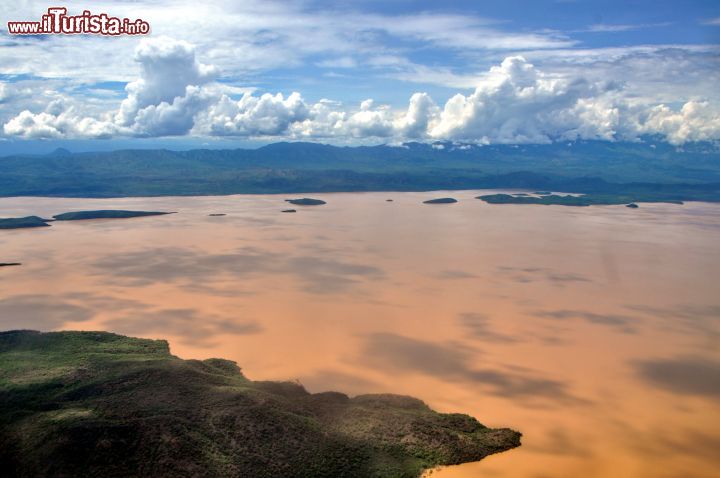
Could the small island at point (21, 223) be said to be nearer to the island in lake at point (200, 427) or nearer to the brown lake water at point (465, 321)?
the brown lake water at point (465, 321)

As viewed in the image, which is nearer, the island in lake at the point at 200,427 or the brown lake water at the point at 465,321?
the island in lake at the point at 200,427

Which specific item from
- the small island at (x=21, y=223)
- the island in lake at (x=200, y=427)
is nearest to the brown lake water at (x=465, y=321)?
the island in lake at (x=200, y=427)

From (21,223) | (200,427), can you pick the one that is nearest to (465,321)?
(200,427)

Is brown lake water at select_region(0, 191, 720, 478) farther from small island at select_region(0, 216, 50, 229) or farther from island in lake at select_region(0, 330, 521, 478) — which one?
small island at select_region(0, 216, 50, 229)

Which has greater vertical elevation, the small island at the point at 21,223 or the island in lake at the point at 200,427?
the island in lake at the point at 200,427

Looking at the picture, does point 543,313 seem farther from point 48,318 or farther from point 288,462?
point 48,318

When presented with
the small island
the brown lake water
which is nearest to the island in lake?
the brown lake water

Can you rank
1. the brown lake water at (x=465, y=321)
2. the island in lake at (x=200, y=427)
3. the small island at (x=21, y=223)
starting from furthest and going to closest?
the small island at (x=21, y=223)
the brown lake water at (x=465, y=321)
the island in lake at (x=200, y=427)
